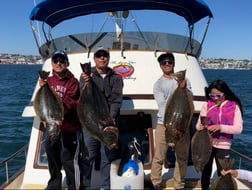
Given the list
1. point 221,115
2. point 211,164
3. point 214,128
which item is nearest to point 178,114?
point 214,128

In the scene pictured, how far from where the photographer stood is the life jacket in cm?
432

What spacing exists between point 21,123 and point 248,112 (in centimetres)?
1466

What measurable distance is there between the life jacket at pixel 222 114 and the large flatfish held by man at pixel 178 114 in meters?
0.54

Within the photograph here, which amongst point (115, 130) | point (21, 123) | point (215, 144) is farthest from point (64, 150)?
point (21, 123)

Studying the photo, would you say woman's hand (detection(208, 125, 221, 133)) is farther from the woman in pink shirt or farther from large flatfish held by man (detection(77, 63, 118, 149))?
large flatfish held by man (detection(77, 63, 118, 149))

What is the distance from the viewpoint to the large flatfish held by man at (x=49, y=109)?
12.6 ft

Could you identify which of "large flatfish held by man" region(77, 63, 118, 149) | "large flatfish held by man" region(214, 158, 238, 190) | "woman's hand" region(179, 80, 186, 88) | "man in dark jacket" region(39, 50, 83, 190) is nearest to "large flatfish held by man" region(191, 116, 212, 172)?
"large flatfish held by man" region(214, 158, 238, 190)

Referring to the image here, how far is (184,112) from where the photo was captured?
4020 millimetres

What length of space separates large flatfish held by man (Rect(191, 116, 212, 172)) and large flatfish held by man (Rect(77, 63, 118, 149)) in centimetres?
112

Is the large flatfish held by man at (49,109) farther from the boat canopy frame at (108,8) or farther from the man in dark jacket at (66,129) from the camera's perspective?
the boat canopy frame at (108,8)

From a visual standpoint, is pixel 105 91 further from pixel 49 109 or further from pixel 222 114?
pixel 222 114

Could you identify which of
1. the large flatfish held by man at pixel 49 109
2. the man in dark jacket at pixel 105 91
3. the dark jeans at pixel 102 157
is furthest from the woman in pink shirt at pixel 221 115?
the large flatfish held by man at pixel 49 109

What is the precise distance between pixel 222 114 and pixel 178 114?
0.76m

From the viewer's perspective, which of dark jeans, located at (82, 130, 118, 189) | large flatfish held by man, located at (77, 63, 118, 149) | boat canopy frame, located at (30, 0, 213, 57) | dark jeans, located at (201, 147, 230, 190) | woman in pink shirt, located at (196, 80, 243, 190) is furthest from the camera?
boat canopy frame, located at (30, 0, 213, 57)
